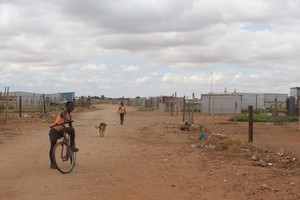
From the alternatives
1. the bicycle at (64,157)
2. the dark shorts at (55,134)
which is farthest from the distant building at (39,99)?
the bicycle at (64,157)

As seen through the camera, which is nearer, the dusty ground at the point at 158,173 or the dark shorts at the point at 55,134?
the dusty ground at the point at 158,173

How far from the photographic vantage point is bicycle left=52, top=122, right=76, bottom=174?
9523 millimetres

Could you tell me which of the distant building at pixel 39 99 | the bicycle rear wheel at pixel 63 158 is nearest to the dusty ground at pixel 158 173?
the bicycle rear wheel at pixel 63 158

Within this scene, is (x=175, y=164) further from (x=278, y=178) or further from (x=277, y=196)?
(x=277, y=196)

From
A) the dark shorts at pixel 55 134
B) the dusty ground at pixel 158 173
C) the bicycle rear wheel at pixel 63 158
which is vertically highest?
the dark shorts at pixel 55 134

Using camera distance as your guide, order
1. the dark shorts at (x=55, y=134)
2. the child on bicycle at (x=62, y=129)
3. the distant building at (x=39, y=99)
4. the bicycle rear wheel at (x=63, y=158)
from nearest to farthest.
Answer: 1. the bicycle rear wheel at (x=63, y=158)
2. the child on bicycle at (x=62, y=129)
3. the dark shorts at (x=55, y=134)
4. the distant building at (x=39, y=99)

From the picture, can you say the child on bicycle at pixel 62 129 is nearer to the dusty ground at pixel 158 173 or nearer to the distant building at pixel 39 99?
the dusty ground at pixel 158 173

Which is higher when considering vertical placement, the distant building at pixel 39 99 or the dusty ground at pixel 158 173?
the distant building at pixel 39 99

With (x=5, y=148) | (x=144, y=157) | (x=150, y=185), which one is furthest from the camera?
(x=5, y=148)

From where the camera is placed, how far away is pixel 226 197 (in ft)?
24.4

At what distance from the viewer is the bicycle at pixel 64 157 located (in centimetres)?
952

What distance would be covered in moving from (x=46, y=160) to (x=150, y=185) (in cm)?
404

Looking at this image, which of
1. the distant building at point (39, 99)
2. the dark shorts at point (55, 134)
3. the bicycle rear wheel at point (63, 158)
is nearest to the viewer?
the bicycle rear wheel at point (63, 158)

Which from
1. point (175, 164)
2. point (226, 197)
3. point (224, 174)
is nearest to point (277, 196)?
point (226, 197)
